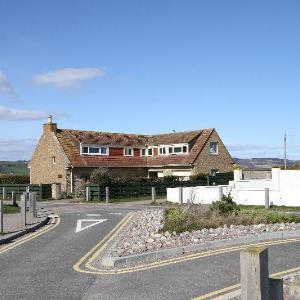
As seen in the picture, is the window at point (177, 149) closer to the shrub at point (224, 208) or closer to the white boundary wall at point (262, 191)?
the white boundary wall at point (262, 191)

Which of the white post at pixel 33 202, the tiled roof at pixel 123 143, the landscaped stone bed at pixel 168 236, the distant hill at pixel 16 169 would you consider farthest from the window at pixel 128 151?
the landscaped stone bed at pixel 168 236

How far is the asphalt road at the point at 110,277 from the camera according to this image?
8.20 metres

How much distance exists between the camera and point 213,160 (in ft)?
167

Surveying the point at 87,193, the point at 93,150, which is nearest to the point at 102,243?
the point at 87,193

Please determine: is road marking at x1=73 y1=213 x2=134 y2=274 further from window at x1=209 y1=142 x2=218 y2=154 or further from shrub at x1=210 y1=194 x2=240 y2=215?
window at x1=209 y1=142 x2=218 y2=154

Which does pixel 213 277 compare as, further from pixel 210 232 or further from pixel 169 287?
pixel 210 232

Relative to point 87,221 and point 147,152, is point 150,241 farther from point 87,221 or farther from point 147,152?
point 147,152

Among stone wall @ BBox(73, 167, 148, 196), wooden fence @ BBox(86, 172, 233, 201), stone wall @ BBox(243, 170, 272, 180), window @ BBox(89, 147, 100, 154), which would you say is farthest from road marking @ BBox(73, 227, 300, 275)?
window @ BBox(89, 147, 100, 154)

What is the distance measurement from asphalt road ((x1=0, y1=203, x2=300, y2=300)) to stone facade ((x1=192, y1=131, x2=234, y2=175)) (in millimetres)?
36491

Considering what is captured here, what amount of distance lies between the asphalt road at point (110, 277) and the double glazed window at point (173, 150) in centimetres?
3786

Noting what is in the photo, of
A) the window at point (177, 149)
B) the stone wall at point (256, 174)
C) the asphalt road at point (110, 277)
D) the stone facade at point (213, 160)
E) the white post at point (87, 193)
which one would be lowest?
the asphalt road at point (110, 277)

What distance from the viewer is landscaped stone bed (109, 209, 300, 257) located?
39.1ft

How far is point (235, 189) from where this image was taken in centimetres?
2777

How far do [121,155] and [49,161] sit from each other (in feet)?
25.0
